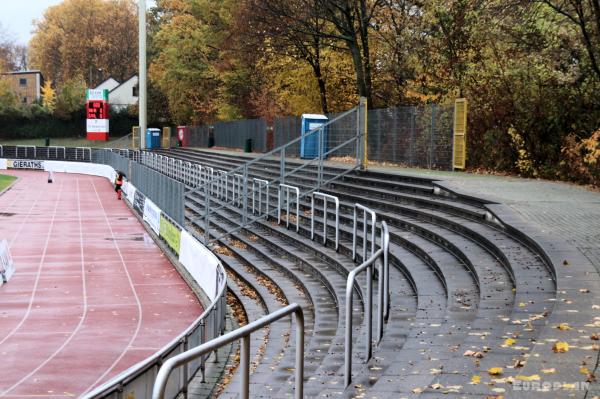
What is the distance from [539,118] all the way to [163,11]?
7397 centimetres

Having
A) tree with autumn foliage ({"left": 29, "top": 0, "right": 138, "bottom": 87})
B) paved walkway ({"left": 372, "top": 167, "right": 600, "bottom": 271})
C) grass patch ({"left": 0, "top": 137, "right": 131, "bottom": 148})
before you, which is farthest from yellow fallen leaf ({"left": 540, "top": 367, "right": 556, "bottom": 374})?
tree with autumn foliage ({"left": 29, "top": 0, "right": 138, "bottom": 87})

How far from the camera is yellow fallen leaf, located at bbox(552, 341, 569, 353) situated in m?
6.64

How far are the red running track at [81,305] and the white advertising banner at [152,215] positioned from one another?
482 millimetres

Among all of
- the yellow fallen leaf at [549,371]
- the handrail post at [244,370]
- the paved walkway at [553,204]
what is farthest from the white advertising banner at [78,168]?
the handrail post at [244,370]

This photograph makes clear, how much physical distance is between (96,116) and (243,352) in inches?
2454

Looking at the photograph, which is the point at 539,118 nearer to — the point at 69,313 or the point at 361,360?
the point at 69,313

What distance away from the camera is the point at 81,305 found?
17.4 metres

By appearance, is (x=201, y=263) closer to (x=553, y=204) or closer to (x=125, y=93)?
(x=553, y=204)

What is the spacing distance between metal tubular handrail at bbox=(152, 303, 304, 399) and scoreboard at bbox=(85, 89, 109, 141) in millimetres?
59912

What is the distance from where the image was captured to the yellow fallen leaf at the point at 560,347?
6.64m

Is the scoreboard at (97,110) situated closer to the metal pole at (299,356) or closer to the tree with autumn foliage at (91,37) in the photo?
the tree with autumn foliage at (91,37)

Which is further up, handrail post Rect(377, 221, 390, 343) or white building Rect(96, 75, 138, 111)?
white building Rect(96, 75, 138, 111)

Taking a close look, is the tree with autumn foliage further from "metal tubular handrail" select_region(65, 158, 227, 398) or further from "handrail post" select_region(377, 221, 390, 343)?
"handrail post" select_region(377, 221, 390, 343)

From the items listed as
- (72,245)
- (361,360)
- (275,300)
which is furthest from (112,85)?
(361,360)
